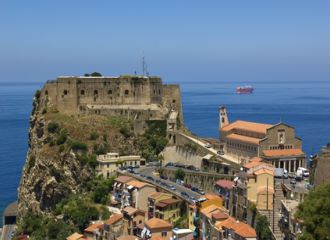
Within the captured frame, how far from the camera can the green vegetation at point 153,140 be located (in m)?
62.3

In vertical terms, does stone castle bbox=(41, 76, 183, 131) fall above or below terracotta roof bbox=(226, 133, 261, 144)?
above

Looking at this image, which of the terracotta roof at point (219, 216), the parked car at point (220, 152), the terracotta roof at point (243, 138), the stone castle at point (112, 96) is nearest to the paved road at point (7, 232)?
the stone castle at point (112, 96)

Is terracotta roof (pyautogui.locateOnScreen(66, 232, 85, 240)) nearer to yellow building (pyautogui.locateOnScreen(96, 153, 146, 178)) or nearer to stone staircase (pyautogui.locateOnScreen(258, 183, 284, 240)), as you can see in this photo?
yellow building (pyautogui.locateOnScreen(96, 153, 146, 178))

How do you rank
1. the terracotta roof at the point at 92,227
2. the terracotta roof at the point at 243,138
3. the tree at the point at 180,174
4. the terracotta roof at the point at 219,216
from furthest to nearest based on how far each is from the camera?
the tree at the point at 180,174 → the terracotta roof at the point at 243,138 → the terracotta roof at the point at 92,227 → the terracotta roof at the point at 219,216

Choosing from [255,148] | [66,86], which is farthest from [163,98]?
[255,148]

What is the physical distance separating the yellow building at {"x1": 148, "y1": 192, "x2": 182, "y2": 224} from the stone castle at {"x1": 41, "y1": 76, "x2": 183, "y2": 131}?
2168 centimetres

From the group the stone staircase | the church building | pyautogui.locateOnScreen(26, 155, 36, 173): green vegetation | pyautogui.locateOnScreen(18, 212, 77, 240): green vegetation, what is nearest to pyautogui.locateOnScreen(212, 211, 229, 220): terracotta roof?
the stone staircase

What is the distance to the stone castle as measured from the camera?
68.1 meters

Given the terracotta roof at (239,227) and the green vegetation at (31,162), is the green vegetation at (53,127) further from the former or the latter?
the terracotta roof at (239,227)

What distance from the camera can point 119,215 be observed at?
45875mm

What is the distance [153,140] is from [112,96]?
9877 mm

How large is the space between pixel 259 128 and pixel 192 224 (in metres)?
15.2

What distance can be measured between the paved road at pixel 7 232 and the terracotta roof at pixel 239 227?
30642 mm

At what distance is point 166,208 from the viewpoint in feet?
146
